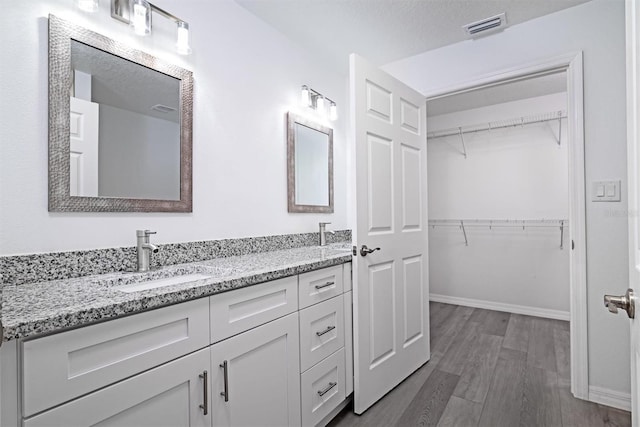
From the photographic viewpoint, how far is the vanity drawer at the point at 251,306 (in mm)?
1123

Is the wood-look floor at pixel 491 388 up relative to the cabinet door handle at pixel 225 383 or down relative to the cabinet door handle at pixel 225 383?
down

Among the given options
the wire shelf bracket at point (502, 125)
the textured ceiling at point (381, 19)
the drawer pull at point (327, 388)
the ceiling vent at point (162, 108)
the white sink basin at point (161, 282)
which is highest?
the textured ceiling at point (381, 19)

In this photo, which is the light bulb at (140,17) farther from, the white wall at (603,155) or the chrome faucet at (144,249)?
the white wall at (603,155)

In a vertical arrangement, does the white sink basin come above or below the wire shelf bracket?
below

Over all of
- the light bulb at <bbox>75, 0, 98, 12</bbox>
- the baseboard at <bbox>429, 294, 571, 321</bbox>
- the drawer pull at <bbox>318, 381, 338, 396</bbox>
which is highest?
the light bulb at <bbox>75, 0, 98, 12</bbox>

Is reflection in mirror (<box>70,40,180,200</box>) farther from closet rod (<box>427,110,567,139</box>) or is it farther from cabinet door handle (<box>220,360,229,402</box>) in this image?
closet rod (<box>427,110,567,139</box>)

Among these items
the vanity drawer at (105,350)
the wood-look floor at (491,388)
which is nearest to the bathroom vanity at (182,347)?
the vanity drawer at (105,350)

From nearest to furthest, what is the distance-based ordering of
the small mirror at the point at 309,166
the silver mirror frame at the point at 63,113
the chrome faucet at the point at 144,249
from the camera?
the silver mirror frame at the point at 63,113, the chrome faucet at the point at 144,249, the small mirror at the point at 309,166

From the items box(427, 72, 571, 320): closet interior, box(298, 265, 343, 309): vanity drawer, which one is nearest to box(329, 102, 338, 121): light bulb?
box(298, 265, 343, 309): vanity drawer

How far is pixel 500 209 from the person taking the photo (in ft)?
11.8

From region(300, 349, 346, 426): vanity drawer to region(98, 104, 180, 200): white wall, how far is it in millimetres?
1078

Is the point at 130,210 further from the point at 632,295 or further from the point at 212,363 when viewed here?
the point at 632,295

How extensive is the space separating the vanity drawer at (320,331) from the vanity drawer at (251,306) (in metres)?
0.13

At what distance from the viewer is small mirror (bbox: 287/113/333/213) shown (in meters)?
2.27
